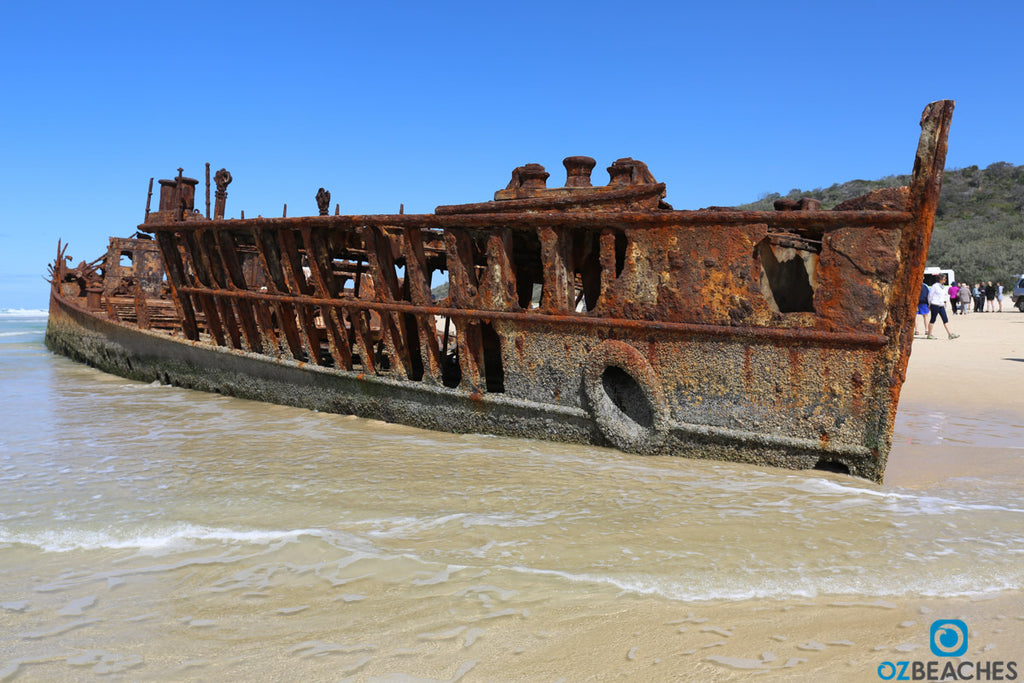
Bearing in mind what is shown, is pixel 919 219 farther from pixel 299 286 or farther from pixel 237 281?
pixel 237 281

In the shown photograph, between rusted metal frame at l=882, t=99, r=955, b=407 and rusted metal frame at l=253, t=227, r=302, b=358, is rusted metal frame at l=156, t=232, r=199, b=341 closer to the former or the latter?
rusted metal frame at l=253, t=227, r=302, b=358

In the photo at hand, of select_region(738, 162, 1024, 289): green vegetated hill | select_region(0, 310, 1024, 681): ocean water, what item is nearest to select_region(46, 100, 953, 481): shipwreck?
select_region(0, 310, 1024, 681): ocean water

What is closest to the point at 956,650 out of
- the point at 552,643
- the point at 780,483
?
the point at 552,643

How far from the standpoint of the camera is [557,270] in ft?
17.8

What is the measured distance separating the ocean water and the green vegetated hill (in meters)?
31.1

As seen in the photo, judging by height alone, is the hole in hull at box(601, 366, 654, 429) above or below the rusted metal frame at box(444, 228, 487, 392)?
below

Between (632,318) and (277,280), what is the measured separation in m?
4.18

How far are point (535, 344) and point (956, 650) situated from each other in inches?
139

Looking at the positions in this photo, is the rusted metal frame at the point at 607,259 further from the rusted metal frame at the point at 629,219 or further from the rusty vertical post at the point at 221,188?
the rusty vertical post at the point at 221,188

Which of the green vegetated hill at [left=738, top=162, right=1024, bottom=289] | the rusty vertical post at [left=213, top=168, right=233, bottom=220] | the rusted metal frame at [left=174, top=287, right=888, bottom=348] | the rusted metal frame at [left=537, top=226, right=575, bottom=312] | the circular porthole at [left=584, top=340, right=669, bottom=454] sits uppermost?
the green vegetated hill at [left=738, top=162, right=1024, bottom=289]

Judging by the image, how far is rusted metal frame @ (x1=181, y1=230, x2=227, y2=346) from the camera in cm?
829

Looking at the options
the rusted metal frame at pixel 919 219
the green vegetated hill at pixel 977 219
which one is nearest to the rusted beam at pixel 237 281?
the rusted metal frame at pixel 919 219

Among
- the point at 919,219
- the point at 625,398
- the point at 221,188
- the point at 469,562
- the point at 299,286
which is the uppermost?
the point at 221,188

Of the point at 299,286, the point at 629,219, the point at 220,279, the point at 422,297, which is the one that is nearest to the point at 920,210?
the point at 629,219
